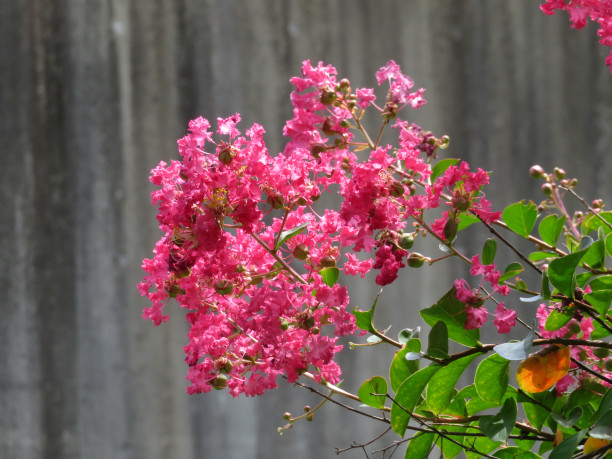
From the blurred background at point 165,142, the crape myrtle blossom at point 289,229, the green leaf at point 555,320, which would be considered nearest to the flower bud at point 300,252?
the crape myrtle blossom at point 289,229

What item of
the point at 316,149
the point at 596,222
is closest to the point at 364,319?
the point at 316,149

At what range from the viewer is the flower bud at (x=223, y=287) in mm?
601

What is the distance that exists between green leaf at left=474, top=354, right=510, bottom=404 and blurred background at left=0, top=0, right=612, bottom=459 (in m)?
1.66

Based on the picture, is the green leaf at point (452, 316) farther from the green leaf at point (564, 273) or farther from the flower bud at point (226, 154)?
the flower bud at point (226, 154)

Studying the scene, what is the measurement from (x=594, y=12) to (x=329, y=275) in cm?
32

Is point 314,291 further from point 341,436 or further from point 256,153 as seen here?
point 341,436

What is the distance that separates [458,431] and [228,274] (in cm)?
25

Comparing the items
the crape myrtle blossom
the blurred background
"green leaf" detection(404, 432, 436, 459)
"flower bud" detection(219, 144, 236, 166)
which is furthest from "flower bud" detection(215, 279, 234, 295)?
the blurred background

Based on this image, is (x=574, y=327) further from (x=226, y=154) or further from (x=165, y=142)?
(x=165, y=142)

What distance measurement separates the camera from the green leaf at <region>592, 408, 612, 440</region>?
1.49ft

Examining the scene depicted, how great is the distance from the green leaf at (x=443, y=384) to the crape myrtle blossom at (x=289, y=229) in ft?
0.13

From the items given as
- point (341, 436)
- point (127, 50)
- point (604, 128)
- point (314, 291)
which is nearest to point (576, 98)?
point (604, 128)

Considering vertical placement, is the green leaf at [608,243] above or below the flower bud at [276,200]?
below

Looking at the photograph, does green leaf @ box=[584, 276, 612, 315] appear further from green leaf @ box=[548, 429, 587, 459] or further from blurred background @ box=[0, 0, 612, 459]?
blurred background @ box=[0, 0, 612, 459]
